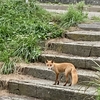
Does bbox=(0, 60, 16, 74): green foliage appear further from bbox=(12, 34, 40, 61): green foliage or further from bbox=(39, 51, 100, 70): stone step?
bbox=(39, 51, 100, 70): stone step

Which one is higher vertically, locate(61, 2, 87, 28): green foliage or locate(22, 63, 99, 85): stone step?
locate(61, 2, 87, 28): green foliage

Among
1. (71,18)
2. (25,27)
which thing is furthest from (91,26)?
(25,27)

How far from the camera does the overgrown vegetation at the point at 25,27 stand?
6184 millimetres

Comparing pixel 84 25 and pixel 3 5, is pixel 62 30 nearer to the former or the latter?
pixel 84 25

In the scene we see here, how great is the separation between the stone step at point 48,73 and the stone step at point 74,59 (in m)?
0.11

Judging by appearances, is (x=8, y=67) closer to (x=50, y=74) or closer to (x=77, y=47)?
(x=50, y=74)

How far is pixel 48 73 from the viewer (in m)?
5.75

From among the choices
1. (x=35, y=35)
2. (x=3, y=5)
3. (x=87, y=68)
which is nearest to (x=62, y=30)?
(x=35, y=35)

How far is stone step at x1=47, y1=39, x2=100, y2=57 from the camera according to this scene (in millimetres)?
6023

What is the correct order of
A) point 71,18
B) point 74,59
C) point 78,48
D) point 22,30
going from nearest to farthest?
point 74,59 < point 78,48 < point 22,30 < point 71,18

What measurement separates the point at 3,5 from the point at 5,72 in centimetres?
262

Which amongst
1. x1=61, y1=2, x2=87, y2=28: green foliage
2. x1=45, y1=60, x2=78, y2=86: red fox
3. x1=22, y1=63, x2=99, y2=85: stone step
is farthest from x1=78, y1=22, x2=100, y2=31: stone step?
x1=45, y1=60, x2=78, y2=86: red fox

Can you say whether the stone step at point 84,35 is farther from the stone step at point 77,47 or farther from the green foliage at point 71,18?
the green foliage at point 71,18

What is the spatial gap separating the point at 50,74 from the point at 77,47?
809mm
